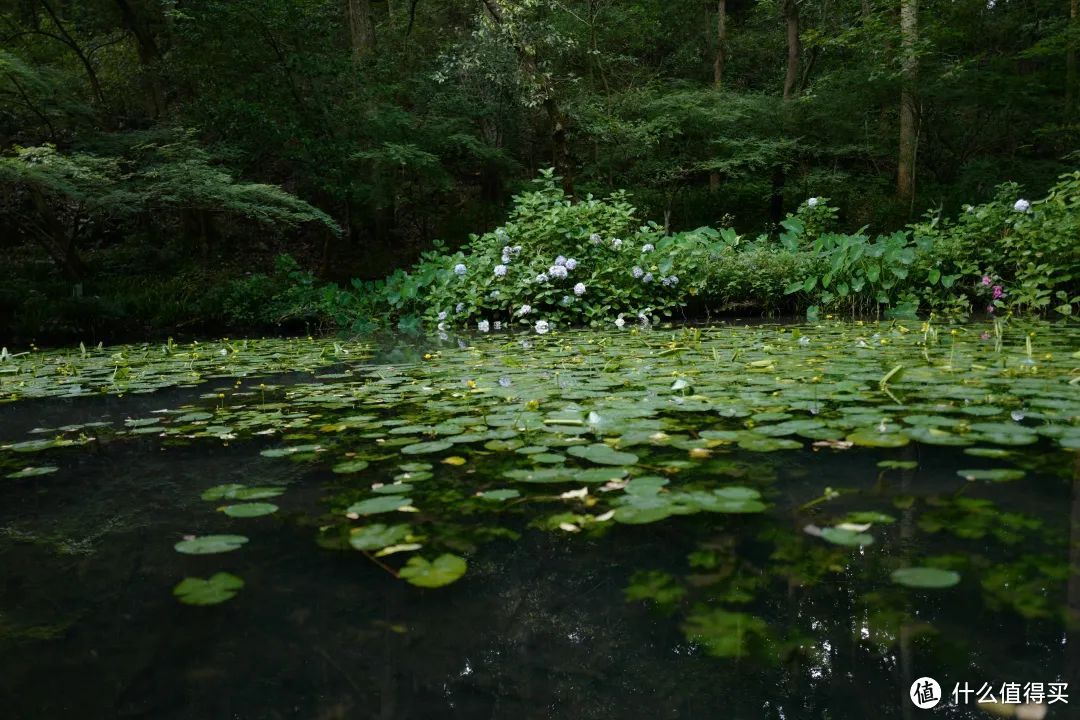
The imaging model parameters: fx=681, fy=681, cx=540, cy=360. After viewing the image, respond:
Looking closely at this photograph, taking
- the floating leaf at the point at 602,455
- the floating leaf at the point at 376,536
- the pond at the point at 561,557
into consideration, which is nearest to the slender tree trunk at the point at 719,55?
the pond at the point at 561,557

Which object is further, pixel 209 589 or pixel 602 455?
pixel 602 455

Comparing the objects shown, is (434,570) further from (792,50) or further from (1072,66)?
(1072,66)

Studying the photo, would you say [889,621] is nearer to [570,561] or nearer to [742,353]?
[570,561]

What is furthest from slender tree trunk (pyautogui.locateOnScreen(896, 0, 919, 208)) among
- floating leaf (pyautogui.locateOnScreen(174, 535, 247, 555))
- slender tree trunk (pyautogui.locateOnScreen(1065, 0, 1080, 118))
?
floating leaf (pyautogui.locateOnScreen(174, 535, 247, 555))

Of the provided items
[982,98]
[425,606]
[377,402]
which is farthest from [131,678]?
[982,98]

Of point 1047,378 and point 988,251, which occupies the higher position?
point 988,251

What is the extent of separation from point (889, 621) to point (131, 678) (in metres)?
0.89

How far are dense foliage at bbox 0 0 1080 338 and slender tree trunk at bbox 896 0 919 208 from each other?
4cm

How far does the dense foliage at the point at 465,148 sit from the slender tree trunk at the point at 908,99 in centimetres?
4

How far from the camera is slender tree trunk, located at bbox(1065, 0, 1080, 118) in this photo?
9577 millimetres

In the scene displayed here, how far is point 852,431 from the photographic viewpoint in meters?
1.69

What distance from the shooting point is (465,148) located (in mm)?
11320

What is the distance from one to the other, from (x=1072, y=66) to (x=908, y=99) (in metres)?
3.07

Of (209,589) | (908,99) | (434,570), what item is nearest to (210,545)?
(209,589)
